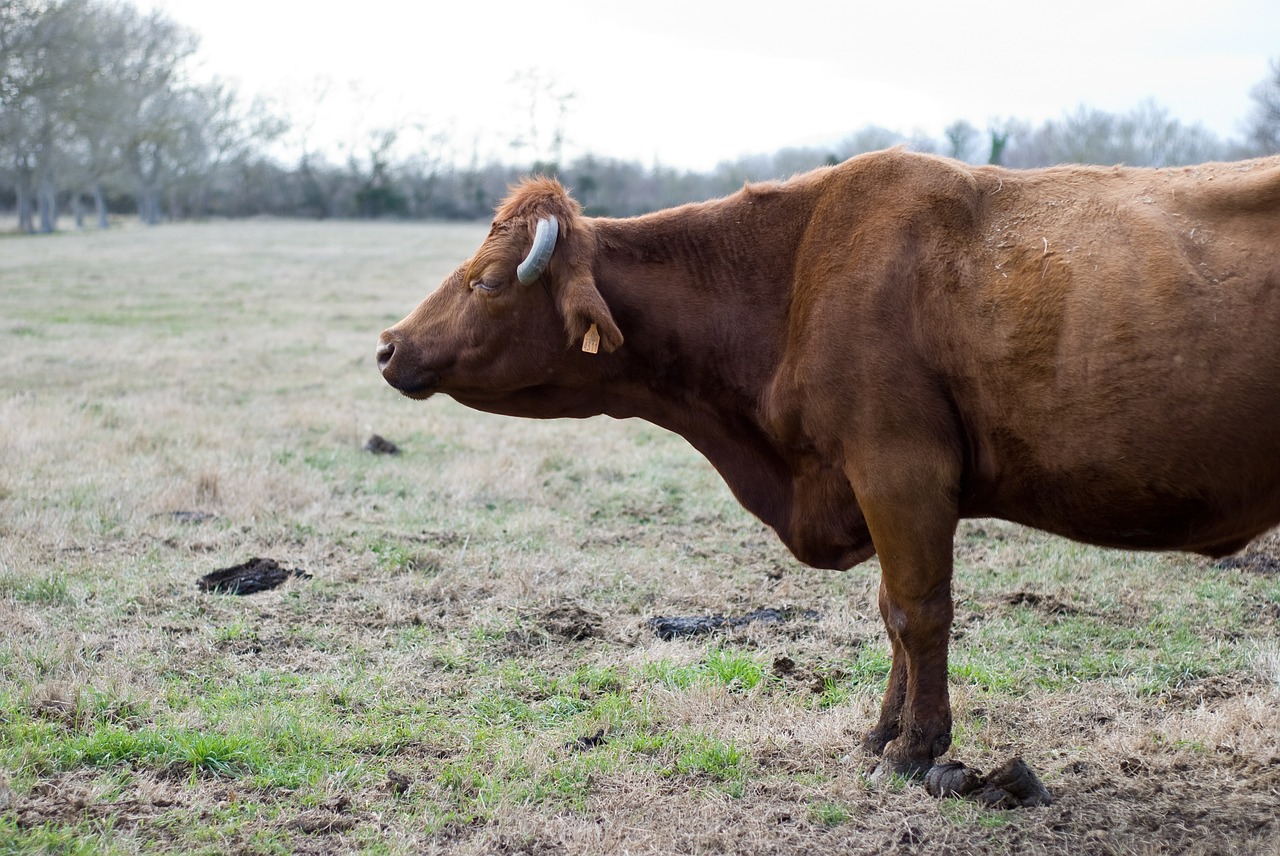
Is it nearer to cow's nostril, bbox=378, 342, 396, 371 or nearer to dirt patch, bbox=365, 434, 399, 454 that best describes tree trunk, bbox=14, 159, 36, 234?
dirt patch, bbox=365, 434, 399, 454

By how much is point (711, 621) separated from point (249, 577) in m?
2.53

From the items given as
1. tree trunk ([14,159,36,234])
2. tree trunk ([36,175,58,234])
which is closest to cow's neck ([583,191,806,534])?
tree trunk ([14,159,36,234])

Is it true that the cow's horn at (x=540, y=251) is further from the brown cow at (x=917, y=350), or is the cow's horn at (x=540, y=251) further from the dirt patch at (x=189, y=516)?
the dirt patch at (x=189, y=516)

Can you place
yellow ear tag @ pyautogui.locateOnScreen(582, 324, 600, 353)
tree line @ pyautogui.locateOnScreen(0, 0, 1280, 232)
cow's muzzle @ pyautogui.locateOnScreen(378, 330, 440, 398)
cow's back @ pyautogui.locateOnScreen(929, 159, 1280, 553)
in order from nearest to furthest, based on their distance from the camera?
cow's back @ pyautogui.locateOnScreen(929, 159, 1280, 553) → yellow ear tag @ pyautogui.locateOnScreen(582, 324, 600, 353) → cow's muzzle @ pyautogui.locateOnScreen(378, 330, 440, 398) → tree line @ pyautogui.locateOnScreen(0, 0, 1280, 232)

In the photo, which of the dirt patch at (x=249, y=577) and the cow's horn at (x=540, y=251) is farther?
the dirt patch at (x=249, y=577)

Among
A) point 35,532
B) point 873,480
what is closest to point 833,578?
point 873,480

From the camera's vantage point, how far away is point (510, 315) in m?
4.31

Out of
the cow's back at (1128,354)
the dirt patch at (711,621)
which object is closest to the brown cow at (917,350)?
the cow's back at (1128,354)

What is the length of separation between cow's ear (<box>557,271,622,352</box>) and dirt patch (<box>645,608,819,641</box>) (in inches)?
71.6

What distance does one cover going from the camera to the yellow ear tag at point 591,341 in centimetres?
398

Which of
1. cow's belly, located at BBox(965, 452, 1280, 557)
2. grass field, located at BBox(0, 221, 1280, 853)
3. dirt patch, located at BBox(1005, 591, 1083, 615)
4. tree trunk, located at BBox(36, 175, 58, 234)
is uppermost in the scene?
tree trunk, located at BBox(36, 175, 58, 234)

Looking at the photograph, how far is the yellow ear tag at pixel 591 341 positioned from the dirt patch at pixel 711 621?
1881 millimetres

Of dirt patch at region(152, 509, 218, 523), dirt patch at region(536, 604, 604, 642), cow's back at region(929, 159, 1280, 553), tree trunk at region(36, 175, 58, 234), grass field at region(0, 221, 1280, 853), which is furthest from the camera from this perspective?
tree trunk at region(36, 175, 58, 234)

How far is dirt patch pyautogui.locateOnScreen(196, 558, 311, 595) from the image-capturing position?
5.80 m
